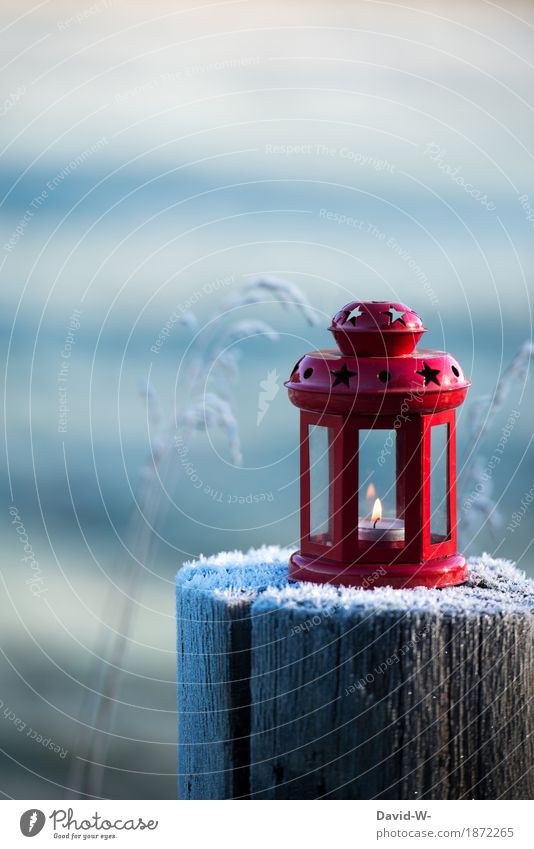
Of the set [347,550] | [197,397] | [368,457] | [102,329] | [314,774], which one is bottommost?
[314,774]

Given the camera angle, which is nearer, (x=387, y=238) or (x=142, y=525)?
(x=142, y=525)

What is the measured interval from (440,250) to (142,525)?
68.4 inches

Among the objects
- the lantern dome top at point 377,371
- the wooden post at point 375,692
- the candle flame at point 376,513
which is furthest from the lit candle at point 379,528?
the lantern dome top at point 377,371

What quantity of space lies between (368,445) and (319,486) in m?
0.13

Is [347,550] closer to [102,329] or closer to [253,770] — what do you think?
[253,770]

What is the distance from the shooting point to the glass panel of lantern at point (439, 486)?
7.65 ft

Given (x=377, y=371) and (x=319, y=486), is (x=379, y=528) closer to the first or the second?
(x=319, y=486)

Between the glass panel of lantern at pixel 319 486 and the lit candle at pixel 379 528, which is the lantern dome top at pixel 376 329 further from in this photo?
the lit candle at pixel 379 528

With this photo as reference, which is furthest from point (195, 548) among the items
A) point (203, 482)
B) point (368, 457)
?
point (368, 457)

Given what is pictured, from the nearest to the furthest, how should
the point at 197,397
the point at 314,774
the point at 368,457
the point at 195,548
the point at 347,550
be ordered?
the point at 314,774, the point at 347,550, the point at 368,457, the point at 197,397, the point at 195,548

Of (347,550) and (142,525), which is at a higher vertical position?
(142,525)

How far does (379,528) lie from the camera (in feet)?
7.52

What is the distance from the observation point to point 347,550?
7.24 ft

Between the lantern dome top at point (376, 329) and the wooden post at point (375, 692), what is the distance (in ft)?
1.47
